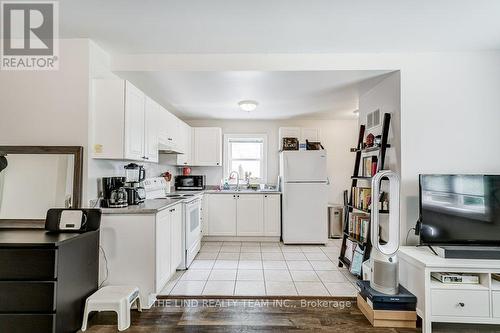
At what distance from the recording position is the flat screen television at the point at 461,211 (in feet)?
7.47

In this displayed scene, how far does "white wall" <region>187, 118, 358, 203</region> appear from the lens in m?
5.30

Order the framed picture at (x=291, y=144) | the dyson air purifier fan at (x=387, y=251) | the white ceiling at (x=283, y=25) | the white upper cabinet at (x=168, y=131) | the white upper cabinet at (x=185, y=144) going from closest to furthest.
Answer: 1. the white ceiling at (x=283, y=25)
2. the dyson air purifier fan at (x=387, y=251)
3. the white upper cabinet at (x=168, y=131)
4. the white upper cabinet at (x=185, y=144)
5. the framed picture at (x=291, y=144)

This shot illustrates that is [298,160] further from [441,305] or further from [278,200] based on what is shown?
[441,305]

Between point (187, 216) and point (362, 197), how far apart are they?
7.20 ft

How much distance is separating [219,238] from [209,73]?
2990 mm

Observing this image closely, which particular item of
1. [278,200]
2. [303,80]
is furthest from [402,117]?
[278,200]

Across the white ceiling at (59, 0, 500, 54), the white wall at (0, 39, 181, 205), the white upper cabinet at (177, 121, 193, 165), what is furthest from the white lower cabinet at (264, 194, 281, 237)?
the white wall at (0, 39, 181, 205)

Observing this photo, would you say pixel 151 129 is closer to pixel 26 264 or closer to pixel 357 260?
pixel 26 264

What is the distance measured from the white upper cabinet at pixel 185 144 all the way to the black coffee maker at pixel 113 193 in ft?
5.53

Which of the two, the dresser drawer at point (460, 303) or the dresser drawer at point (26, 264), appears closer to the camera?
the dresser drawer at point (26, 264)

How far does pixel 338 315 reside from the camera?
2311 mm

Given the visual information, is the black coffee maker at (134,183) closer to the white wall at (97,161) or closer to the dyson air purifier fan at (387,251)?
the white wall at (97,161)

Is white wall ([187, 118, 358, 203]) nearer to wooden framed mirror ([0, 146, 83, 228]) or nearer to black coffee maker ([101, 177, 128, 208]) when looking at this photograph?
black coffee maker ([101, 177, 128, 208])

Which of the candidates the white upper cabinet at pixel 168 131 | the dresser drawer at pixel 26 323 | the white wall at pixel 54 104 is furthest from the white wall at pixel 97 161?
the dresser drawer at pixel 26 323
